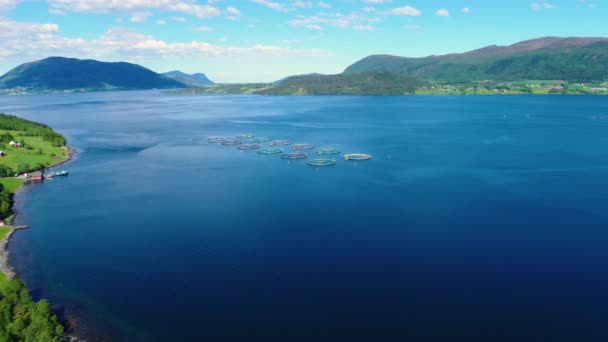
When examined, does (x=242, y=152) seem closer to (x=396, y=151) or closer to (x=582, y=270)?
(x=396, y=151)

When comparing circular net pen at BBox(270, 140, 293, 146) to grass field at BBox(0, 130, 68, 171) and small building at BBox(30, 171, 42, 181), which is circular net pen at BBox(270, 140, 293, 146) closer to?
grass field at BBox(0, 130, 68, 171)

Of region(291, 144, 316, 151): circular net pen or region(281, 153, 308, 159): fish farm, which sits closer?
region(281, 153, 308, 159): fish farm

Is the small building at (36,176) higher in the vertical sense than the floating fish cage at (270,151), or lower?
lower

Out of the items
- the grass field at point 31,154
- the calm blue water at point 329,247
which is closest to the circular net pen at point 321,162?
the calm blue water at point 329,247

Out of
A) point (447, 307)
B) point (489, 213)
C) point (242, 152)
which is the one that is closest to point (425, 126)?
point (242, 152)

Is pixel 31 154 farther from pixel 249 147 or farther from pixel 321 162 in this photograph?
pixel 321 162

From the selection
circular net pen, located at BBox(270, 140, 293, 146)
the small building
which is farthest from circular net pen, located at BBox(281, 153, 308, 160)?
the small building

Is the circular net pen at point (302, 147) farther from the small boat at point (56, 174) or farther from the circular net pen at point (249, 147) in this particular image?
the small boat at point (56, 174)
